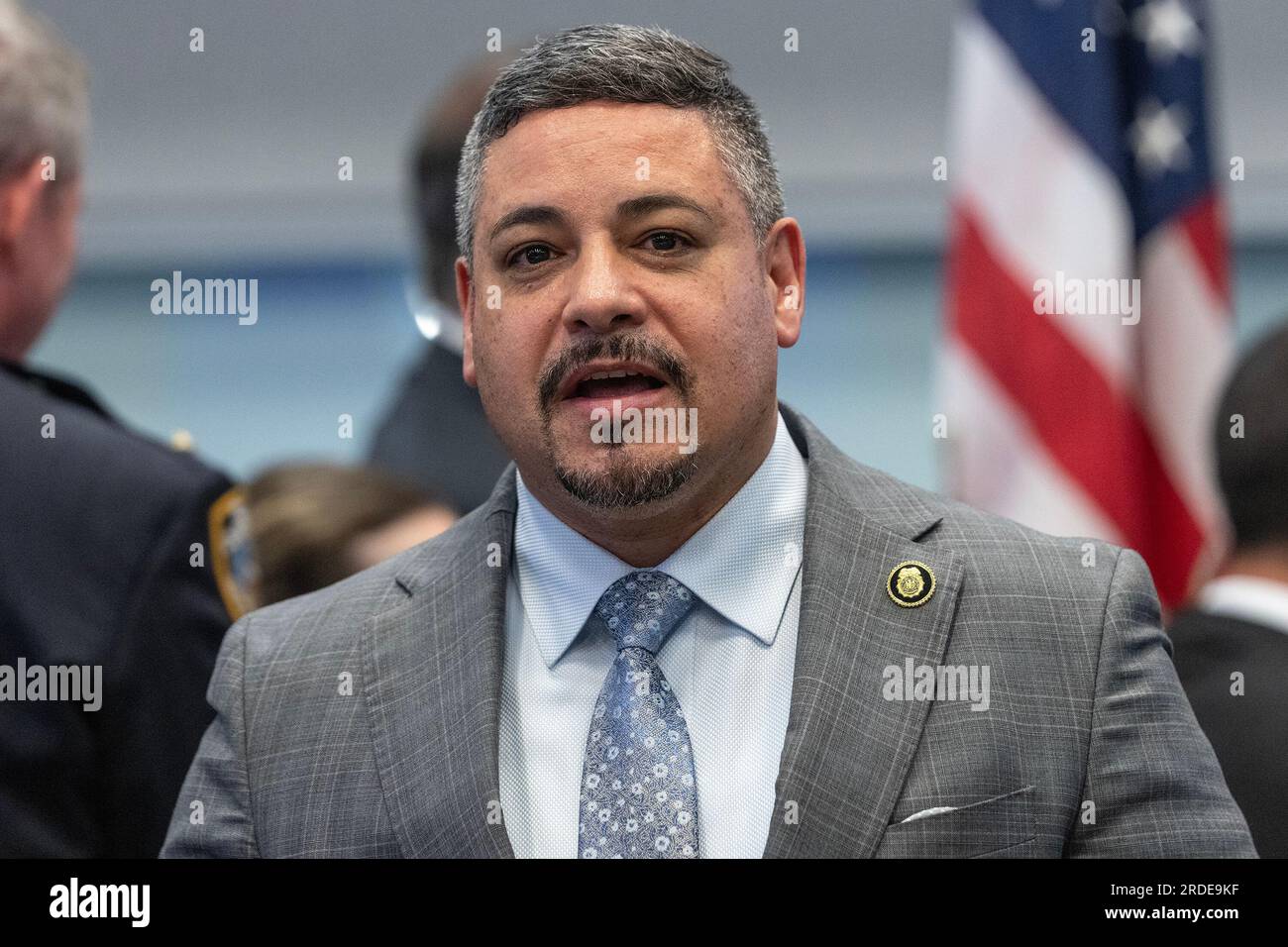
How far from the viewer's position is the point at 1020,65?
319 centimetres

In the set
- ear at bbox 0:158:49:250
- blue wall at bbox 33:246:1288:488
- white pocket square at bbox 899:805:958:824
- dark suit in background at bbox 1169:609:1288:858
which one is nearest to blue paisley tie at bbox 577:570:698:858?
white pocket square at bbox 899:805:958:824

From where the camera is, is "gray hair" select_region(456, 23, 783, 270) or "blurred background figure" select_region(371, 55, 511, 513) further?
"blurred background figure" select_region(371, 55, 511, 513)

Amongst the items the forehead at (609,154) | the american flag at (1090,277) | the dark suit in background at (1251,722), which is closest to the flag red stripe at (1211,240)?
the american flag at (1090,277)

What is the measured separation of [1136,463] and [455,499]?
1.38 m

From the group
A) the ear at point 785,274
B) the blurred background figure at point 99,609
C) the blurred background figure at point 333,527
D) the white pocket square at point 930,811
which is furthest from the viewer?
the blurred background figure at point 333,527

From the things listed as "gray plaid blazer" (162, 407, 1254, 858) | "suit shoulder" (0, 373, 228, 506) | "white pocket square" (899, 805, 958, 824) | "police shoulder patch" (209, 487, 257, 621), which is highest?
"suit shoulder" (0, 373, 228, 506)

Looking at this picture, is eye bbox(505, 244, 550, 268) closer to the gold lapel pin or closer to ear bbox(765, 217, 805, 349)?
ear bbox(765, 217, 805, 349)

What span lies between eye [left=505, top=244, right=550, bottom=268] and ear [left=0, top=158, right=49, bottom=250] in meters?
0.82

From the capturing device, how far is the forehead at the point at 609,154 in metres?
1.60

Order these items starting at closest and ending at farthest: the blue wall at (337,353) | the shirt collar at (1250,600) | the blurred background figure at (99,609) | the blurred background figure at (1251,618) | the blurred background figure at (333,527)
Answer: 1. the blurred background figure at (99,609)
2. the blurred background figure at (1251,618)
3. the shirt collar at (1250,600)
4. the blurred background figure at (333,527)
5. the blue wall at (337,353)

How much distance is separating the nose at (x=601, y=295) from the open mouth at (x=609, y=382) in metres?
0.04

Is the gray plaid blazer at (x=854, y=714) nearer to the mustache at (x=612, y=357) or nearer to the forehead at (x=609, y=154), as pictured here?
the mustache at (x=612, y=357)

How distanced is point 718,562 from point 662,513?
0.08 m

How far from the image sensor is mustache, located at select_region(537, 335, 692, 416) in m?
1.58
